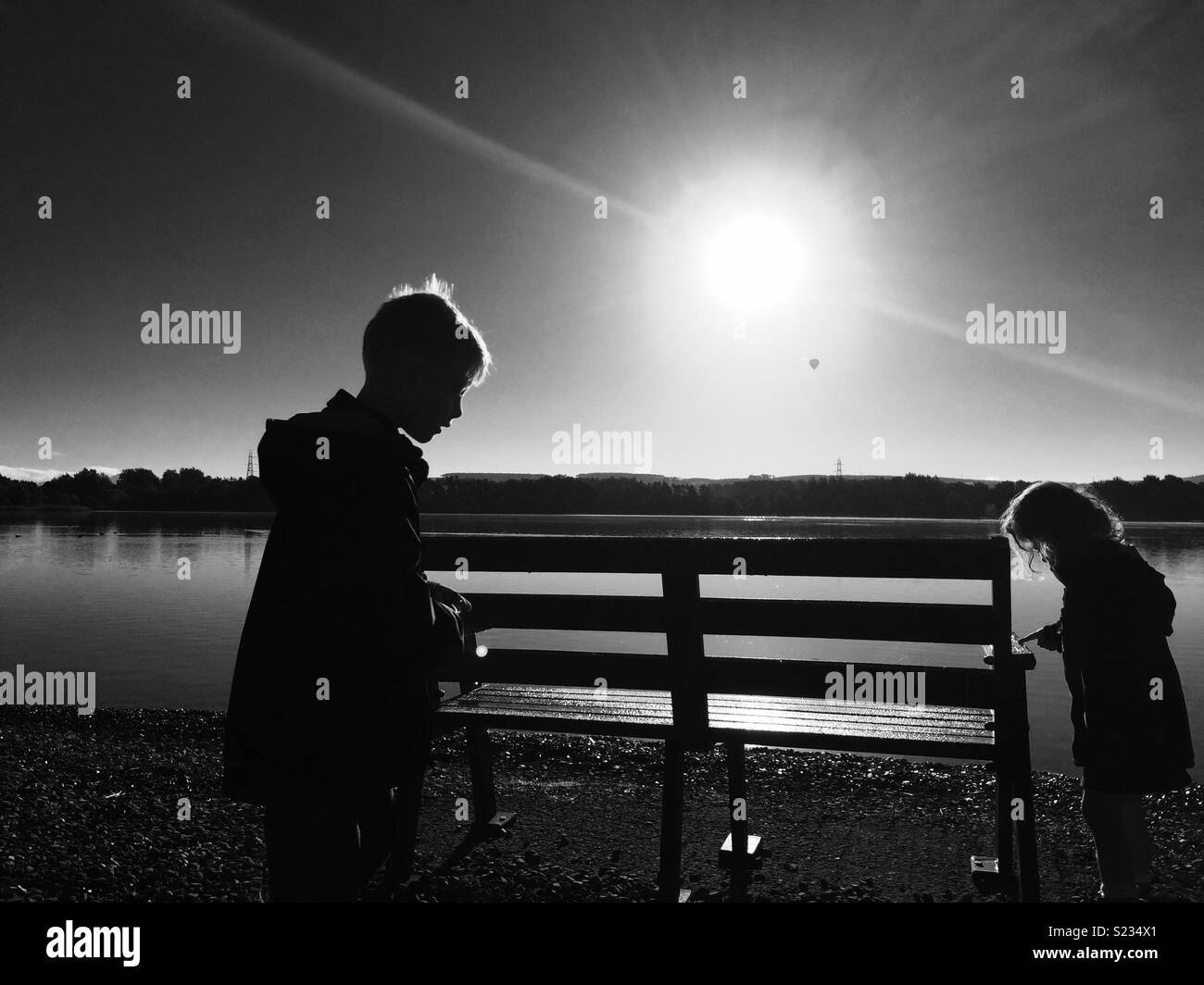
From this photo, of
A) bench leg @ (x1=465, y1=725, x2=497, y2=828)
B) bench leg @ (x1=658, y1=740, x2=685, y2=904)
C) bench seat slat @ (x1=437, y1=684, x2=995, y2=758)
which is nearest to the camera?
bench seat slat @ (x1=437, y1=684, x2=995, y2=758)

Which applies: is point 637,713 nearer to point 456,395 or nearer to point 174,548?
point 456,395

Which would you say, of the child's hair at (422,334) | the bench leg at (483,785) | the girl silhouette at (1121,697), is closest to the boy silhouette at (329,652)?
the child's hair at (422,334)

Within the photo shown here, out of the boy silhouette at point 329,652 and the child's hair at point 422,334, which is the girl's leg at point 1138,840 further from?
the child's hair at point 422,334

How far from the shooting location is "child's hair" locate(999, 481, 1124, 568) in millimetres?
3498

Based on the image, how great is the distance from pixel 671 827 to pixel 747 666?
0.82 metres

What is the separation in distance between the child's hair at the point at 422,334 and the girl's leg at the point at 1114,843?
3244 mm

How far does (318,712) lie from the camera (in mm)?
1654

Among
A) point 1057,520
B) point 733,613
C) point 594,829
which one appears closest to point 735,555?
point 733,613

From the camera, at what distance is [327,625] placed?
165cm

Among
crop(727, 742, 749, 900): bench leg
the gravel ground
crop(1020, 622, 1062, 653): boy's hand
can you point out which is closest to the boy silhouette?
→ the gravel ground

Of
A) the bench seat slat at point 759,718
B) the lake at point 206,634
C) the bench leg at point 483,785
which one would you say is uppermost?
the bench seat slat at point 759,718

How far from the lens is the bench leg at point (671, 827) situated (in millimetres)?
3459

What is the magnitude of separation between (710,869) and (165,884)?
273cm

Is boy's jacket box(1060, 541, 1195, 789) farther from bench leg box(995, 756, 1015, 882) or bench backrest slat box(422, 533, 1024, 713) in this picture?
bench backrest slat box(422, 533, 1024, 713)
